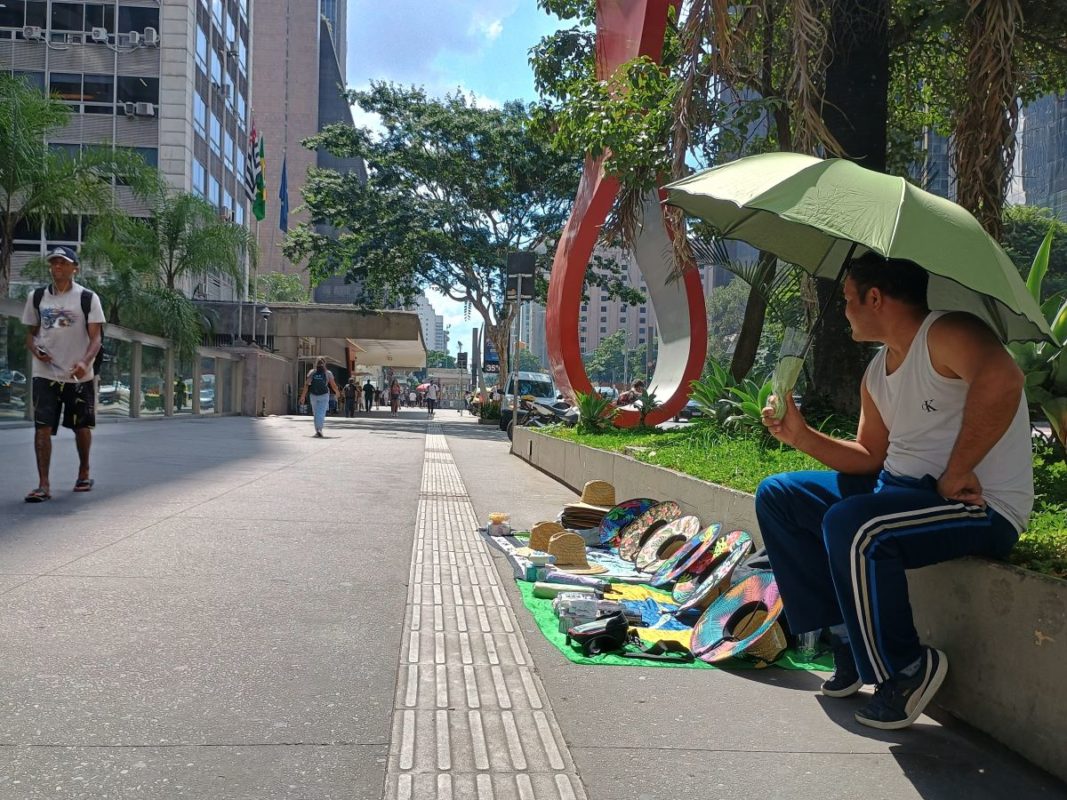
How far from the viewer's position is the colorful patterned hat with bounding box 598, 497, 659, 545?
21.4 ft

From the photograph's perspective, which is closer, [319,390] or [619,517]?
[619,517]

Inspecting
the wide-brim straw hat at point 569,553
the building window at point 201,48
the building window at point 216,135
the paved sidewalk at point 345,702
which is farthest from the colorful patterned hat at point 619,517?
the building window at point 216,135

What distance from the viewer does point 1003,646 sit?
9.57 feet

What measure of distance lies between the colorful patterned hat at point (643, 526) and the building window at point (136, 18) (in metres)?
43.6

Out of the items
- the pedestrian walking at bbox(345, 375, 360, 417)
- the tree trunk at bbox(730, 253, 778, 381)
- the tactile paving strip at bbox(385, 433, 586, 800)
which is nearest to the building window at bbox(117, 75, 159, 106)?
the pedestrian walking at bbox(345, 375, 360, 417)

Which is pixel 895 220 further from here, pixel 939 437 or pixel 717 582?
pixel 717 582

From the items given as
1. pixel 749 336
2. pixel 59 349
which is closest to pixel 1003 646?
pixel 59 349

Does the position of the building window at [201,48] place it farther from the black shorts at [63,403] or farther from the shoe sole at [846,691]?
the shoe sole at [846,691]

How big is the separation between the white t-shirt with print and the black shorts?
0.06 meters

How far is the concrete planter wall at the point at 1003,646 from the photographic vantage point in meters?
2.68

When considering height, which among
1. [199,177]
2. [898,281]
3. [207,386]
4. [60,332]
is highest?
[199,177]

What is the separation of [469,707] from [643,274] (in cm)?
1116

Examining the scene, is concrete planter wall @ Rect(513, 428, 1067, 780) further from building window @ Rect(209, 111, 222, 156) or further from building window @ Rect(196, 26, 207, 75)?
building window @ Rect(209, 111, 222, 156)

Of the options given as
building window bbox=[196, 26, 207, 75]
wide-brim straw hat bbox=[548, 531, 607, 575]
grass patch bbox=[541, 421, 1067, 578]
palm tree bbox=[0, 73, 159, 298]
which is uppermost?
building window bbox=[196, 26, 207, 75]
